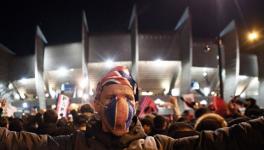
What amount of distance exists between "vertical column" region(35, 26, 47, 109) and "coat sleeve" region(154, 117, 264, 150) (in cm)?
4330

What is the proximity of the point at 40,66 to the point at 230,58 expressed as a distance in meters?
24.7

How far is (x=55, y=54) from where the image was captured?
50.2 m

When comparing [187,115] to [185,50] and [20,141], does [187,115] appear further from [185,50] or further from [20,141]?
[185,50]

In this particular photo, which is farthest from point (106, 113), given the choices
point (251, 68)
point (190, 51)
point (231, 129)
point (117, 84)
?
point (251, 68)

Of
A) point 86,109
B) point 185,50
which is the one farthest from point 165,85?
point 86,109

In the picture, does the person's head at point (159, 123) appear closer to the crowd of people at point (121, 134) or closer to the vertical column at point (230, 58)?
the crowd of people at point (121, 134)

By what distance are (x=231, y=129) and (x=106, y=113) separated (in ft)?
2.84

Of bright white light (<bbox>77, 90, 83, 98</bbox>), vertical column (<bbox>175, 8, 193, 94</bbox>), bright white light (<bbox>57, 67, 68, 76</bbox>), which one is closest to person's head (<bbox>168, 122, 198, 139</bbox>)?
vertical column (<bbox>175, 8, 193, 94</bbox>)

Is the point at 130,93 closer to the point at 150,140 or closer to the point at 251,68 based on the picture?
the point at 150,140

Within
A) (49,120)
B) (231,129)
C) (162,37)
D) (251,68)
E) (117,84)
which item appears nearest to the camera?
(231,129)

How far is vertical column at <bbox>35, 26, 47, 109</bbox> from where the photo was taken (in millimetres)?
45822

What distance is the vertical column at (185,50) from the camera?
44.5m

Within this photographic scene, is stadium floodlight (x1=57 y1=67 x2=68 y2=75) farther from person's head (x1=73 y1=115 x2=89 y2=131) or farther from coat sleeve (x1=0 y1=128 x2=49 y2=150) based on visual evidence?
coat sleeve (x1=0 y1=128 x2=49 y2=150)

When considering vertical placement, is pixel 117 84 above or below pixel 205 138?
above
